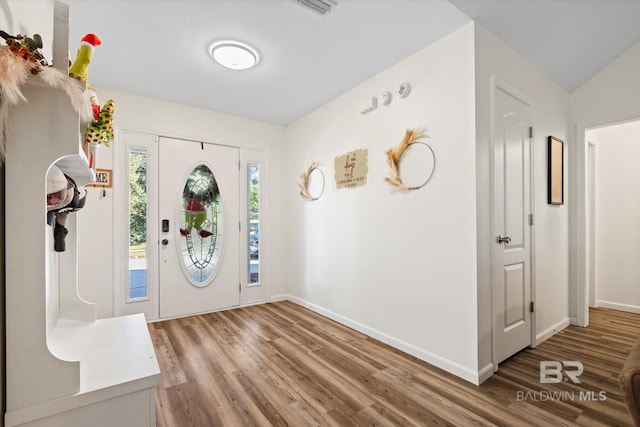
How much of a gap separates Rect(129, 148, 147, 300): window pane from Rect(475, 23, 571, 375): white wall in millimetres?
3378

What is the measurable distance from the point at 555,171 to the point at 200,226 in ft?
13.1

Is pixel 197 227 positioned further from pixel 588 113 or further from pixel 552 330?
pixel 588 113

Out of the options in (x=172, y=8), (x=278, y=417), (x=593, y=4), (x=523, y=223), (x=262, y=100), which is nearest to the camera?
(x=278, y=417)

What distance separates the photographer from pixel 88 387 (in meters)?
0.87

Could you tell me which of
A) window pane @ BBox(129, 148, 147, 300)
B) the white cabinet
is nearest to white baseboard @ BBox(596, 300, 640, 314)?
the white cabinet

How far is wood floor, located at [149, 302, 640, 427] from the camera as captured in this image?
1.71 meters

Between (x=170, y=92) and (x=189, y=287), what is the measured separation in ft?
7.43

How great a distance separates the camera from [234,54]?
2.46 m

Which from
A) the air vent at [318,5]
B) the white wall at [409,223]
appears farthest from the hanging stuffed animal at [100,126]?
the white wall at [409,223]

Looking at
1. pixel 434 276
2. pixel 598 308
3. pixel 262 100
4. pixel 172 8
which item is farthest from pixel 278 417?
pixel 598 308

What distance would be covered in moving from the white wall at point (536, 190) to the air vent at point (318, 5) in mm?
1073

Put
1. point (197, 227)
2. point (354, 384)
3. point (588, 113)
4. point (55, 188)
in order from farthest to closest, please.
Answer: point (197, 227)
point (588, 113)
point (354, 384)
point (55, 188)

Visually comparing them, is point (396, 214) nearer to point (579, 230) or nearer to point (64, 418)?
point (579, 230)

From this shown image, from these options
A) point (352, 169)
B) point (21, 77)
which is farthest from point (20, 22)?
point (352, 169)
